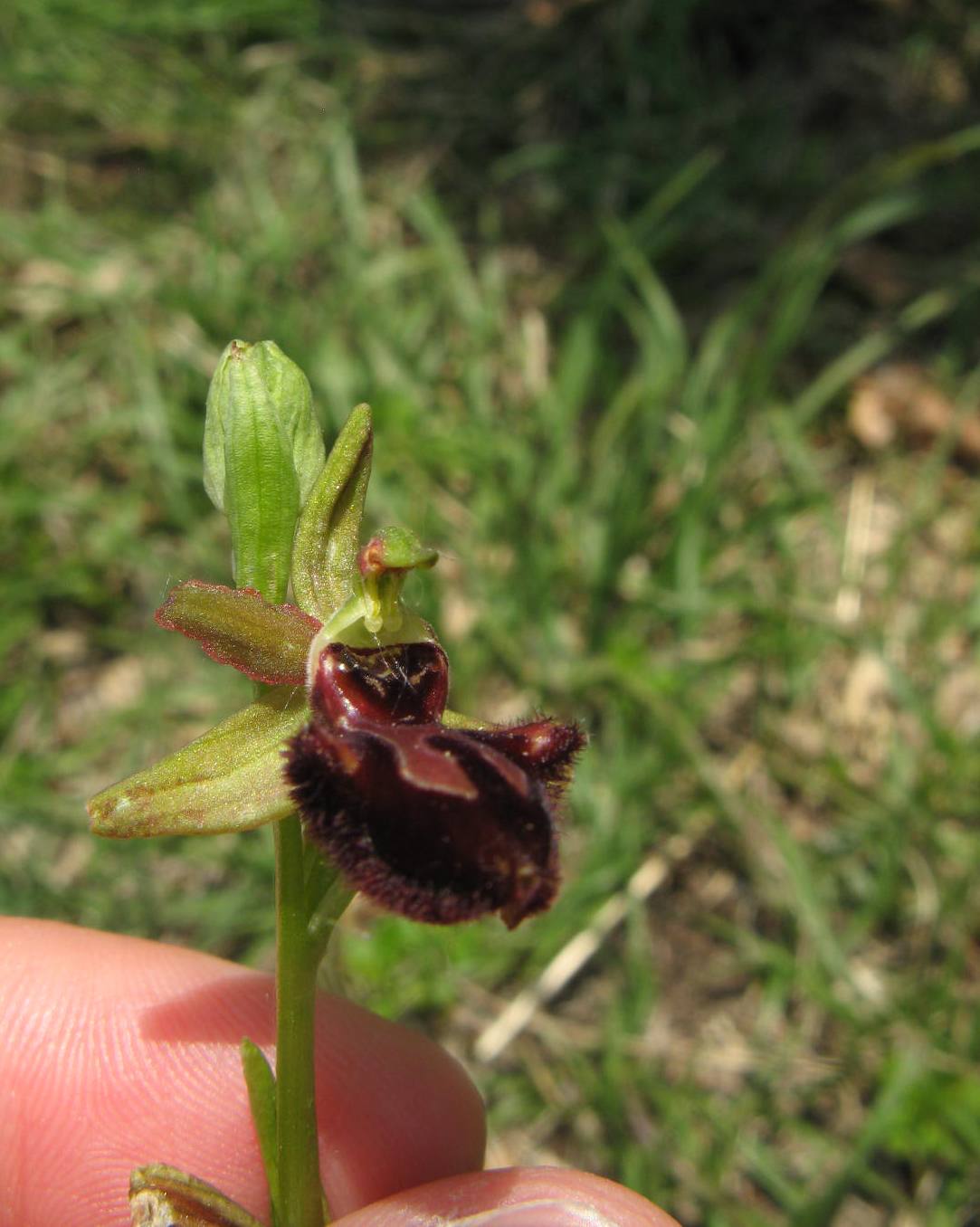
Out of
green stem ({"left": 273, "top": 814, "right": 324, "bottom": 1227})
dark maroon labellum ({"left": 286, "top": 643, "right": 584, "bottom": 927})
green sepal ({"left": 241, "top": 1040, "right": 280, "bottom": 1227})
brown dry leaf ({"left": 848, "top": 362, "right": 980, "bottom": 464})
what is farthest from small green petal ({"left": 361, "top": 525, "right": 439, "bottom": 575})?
brown dry leaf ({"left": 848, "top": 362, "right": 980, "bottom": 464})

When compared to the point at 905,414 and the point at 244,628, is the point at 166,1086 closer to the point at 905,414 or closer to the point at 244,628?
the point at 244,628

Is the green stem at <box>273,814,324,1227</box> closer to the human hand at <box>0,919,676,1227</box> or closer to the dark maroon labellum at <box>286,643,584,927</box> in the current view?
the dark maroon labellum at <box>286,643,584,927</box>

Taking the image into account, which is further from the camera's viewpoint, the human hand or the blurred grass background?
the blurred grass background

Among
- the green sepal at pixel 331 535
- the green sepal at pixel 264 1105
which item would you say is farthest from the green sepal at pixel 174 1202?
the green sepal at pixel 331 535

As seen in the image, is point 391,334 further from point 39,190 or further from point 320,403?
point 39,190

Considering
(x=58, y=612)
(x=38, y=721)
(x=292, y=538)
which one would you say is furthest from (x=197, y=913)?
(x=292, y=538)

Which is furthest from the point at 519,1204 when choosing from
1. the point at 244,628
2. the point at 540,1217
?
the point at 244,628

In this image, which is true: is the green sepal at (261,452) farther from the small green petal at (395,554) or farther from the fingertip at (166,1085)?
the fingertip at (166,1085)
